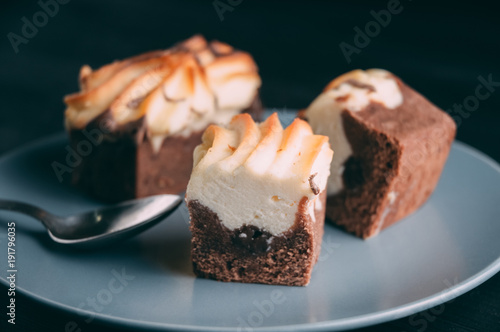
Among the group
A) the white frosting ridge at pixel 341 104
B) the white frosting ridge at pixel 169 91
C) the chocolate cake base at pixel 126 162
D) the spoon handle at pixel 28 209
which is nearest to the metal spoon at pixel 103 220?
the spoon handle at pixel 28 209

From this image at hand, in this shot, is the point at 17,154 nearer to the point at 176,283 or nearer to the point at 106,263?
the point at 106,263

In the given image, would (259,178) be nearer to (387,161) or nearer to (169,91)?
(387,161)


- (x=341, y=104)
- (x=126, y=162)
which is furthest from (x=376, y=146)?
(x=126, y=162)

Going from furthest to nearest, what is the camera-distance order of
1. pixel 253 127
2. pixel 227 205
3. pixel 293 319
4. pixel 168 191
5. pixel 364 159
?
pixel 168 191, pixel 364 159, pixel 253 127, pixel 227 205, pixel 293 319

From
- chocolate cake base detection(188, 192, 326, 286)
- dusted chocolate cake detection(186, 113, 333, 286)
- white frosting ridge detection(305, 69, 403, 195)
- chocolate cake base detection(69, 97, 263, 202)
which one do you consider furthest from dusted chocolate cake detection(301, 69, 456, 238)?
chocolate cake base detection(69, 97, 263, 202)

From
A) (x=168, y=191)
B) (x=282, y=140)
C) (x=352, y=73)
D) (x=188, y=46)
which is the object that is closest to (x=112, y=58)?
(x=188, y=46)

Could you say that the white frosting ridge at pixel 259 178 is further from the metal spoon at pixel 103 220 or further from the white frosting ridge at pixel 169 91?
the white frosting ridge at pixel 169 91
